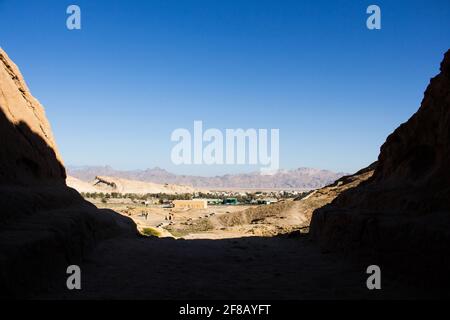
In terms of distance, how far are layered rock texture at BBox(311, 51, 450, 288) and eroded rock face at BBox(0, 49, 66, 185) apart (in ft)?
28.4

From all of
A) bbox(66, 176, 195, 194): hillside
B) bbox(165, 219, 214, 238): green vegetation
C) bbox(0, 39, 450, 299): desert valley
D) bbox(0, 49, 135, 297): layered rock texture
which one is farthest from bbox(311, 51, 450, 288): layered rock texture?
bbox(66, 176, 195, 194): hillside

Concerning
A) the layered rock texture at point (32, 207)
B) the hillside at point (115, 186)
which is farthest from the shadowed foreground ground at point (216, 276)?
the hillside at point (115, 186)

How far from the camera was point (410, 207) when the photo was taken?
8469 millimetres

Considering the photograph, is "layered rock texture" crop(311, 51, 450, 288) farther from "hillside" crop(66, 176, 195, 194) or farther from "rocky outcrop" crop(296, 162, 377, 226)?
"hillside" crop(66, 176, 195, 194)

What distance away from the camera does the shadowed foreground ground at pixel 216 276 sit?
633cm

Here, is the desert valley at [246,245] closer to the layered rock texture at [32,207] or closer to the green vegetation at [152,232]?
the layered rock texture at [32,207]

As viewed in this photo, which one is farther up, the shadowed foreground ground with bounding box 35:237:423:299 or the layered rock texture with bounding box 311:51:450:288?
the layered rock texture with bounding box 311:51:450:288

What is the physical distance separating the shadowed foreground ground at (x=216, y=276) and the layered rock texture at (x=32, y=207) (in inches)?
16.7

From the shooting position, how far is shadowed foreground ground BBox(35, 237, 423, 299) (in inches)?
249

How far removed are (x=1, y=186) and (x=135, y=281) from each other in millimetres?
4574

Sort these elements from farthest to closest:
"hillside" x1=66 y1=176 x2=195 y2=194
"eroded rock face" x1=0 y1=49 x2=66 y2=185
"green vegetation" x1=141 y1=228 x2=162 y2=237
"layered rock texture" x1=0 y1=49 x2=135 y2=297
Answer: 1. "hillside" x1=66 y1=176 x2=195 y2=194
2. "green vegetation" x1=141 y1=228 x2=162 y2=237
3. "eroded rock face" x1=0 y1=49 x2=66 y2=185
4. "layered rock texture" x1=0 y1=49 x2=135 y2=297

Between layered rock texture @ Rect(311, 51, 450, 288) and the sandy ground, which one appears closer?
the sandy ground

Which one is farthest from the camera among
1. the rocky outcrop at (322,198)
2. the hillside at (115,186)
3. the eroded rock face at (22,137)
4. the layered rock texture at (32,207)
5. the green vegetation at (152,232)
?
the hillside at (115,186)

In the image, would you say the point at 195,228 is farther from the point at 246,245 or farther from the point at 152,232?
the point at 246,245
